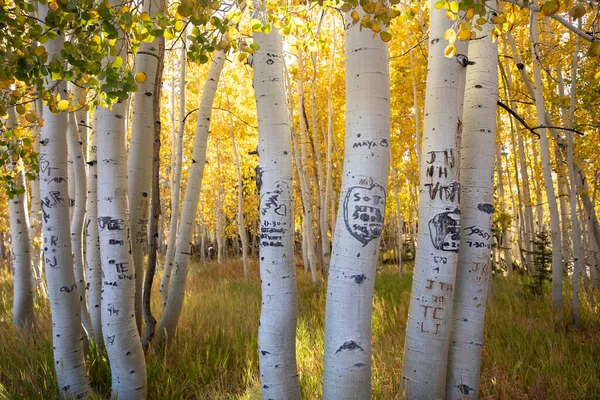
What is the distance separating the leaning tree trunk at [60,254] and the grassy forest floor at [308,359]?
0.95ft

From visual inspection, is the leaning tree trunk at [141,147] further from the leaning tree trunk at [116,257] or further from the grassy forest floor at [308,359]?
the grassy forest floor at [308,359]

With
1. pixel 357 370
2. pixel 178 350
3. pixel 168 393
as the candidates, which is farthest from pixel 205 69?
pixel 357 370

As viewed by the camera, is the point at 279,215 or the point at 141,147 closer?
the point at 279,215

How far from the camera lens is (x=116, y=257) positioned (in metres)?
2.56

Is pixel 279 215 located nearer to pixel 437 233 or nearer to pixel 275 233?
pixel 275 233

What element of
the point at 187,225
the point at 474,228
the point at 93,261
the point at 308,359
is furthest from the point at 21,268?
the point at 474,228

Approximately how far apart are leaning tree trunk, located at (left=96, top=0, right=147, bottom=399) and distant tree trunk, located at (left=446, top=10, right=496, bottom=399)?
1.94 m

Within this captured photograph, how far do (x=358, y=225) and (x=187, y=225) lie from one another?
236 cm

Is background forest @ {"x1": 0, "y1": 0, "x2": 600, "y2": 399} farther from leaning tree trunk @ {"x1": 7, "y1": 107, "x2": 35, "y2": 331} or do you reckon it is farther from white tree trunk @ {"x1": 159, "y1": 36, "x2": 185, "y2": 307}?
leaning tree trunk @ {"x1": 7, "y1": 107, "x2": 35, "y2": 331}

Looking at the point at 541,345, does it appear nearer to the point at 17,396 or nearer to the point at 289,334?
the point at 289,334

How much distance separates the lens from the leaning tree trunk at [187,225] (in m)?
3.83

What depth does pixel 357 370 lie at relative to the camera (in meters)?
1.92

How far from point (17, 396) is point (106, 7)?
106 inches

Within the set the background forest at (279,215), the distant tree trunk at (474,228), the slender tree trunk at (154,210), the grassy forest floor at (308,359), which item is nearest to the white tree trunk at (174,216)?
the background forest at (279,215)
